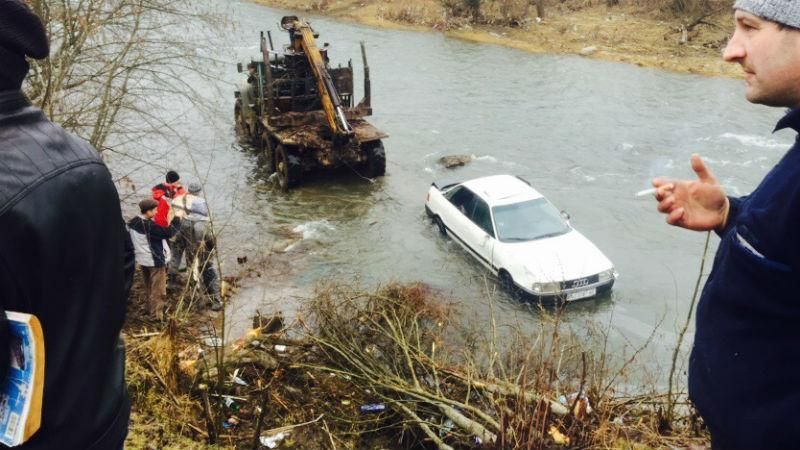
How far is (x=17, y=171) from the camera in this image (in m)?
1.62

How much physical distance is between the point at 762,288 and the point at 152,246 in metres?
8.01

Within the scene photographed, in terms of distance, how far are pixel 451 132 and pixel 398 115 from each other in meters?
2.43

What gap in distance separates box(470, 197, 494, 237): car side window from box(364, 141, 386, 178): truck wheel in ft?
14.2

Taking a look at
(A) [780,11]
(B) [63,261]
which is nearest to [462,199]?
(A) [780,11]

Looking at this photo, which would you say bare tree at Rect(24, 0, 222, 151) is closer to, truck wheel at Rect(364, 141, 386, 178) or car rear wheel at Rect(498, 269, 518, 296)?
car rear wheel at Rect(498, 269, 518, 296)

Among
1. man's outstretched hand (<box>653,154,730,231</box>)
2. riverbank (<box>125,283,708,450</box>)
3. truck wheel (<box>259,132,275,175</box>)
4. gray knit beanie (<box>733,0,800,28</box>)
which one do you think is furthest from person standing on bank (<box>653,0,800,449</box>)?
truck wheel (<box>259,132,275,175</box>)

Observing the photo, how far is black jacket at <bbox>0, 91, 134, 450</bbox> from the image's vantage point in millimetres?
1628

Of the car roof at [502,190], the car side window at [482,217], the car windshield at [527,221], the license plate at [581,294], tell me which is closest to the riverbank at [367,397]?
the license plate at [581,294]

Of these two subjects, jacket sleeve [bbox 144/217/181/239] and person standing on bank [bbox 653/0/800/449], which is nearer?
person standing on bank [bbox 653/0/800/449]

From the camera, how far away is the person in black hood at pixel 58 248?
163cm

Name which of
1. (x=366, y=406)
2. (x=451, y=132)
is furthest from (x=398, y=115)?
(x=366, y=406)

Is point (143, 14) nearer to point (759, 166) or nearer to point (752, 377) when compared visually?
point (752, 377)

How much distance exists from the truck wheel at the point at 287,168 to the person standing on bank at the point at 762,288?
13071 millimetres

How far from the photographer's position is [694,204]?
7.39 feet
